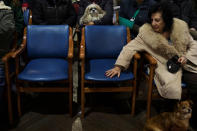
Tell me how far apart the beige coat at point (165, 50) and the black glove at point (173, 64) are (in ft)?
0.11

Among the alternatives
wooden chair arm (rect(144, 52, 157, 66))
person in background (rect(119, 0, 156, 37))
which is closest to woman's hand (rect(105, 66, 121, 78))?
wooden chair arm (rect(144, 52, 157, 66))

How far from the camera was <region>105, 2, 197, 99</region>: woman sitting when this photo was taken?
243cm

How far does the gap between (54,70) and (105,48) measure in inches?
25.7

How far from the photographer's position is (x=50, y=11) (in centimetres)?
347

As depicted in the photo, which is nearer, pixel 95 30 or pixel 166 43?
pixel 166 43

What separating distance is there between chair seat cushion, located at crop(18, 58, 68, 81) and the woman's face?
98 cm

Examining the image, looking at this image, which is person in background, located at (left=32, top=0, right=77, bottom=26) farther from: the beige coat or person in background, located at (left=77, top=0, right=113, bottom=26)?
the beige coat

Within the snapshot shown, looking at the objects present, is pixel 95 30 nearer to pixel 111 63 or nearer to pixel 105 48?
pixel 105 48

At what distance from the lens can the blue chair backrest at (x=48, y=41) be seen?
2840mm

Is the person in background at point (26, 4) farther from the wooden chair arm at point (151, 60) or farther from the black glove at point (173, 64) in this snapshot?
the black glove at point (173, 64)

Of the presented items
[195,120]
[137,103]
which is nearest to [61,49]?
[137,103]

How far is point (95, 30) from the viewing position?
2.86 meters

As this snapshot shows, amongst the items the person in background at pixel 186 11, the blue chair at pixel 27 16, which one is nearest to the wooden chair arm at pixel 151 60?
the person in background at pixel 186 11

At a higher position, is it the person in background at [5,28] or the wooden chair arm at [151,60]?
the person in background at [5,28]
